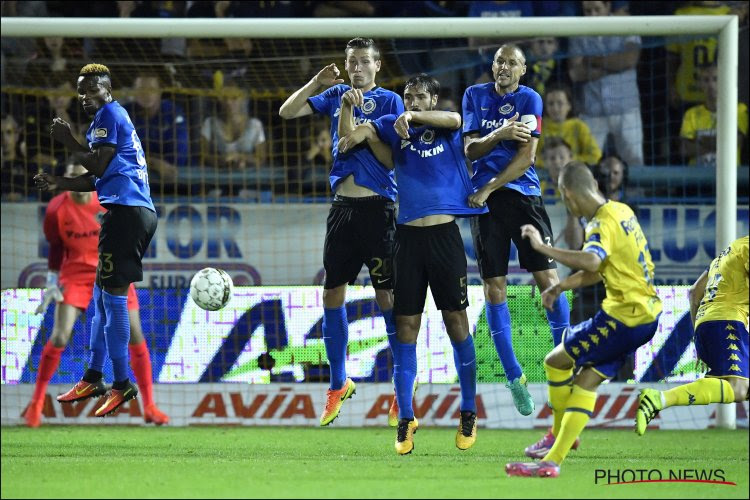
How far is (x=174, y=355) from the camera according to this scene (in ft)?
38.2

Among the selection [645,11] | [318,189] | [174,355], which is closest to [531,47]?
[645,11]

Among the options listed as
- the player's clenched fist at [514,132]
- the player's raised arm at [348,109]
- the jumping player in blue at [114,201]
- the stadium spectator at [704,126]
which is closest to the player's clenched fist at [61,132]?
the jumping player in blue at [114,201]

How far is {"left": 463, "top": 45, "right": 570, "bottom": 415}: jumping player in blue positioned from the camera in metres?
8.60

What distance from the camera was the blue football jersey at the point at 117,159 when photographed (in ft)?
28.4

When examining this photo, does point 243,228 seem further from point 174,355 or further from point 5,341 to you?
point 5,341

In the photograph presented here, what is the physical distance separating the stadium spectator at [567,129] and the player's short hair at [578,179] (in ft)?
18.2

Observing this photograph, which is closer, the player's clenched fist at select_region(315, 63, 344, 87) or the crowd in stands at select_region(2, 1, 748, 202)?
the player's clenched fist at select_region(315, 63, 344, 87)

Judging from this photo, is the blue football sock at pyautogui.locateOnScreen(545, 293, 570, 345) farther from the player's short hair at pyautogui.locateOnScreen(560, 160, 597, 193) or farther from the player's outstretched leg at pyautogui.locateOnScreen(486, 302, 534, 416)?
the player's short hair at pyautogui.locateOnScreen(560, 160, 597, 193)

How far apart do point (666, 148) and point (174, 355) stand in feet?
18.9

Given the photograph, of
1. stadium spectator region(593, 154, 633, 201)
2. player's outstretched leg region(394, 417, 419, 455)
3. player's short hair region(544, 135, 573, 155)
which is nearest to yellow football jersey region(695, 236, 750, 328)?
player's outstretched leg region(394, 417, 419, 455)

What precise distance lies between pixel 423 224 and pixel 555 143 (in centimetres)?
488

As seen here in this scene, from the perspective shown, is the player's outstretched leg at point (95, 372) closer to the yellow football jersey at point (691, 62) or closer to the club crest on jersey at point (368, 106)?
the club crest on jersey at point (368, 106)

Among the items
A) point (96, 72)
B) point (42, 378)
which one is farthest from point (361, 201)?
point (42, 378)

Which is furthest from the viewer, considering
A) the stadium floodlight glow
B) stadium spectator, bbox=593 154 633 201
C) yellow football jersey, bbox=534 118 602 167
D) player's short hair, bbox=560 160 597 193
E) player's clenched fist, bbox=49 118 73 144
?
yellow football jersey, bbox=534 118 602 167
